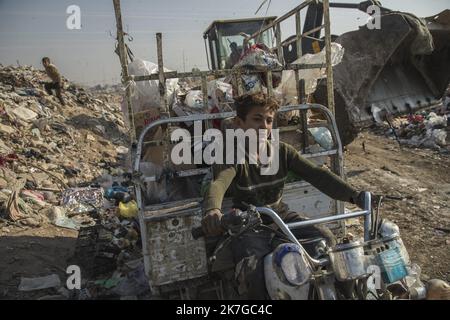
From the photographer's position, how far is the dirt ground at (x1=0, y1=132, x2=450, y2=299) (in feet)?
12.8

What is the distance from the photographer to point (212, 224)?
6.64 feet

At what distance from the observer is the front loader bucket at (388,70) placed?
6.37 m

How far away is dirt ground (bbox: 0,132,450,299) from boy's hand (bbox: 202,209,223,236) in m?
2.05

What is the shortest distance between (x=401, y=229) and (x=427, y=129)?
18.3 feet

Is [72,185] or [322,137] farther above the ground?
[322,137]

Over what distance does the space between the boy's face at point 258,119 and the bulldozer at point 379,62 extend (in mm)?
3179

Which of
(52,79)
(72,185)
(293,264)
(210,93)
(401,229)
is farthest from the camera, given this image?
(52,79)

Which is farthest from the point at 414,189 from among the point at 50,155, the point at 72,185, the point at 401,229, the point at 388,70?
the point at 50,155

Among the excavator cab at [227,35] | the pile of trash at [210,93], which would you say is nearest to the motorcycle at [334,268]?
the pile of trash at [210,93]

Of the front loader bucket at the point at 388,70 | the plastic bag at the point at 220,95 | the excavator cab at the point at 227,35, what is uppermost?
the excavator cab at the point at 227,35

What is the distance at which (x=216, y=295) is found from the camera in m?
2.90

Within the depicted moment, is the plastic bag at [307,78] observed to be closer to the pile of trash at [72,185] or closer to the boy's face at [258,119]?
the boy's face at [258,119]

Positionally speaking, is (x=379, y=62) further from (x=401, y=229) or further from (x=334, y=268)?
(x=334, y=268)

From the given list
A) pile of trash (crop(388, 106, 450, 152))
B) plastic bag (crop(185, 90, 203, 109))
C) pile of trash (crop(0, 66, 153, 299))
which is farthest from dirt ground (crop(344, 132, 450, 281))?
pile of trash (crop(0, 66, 153, 299))
